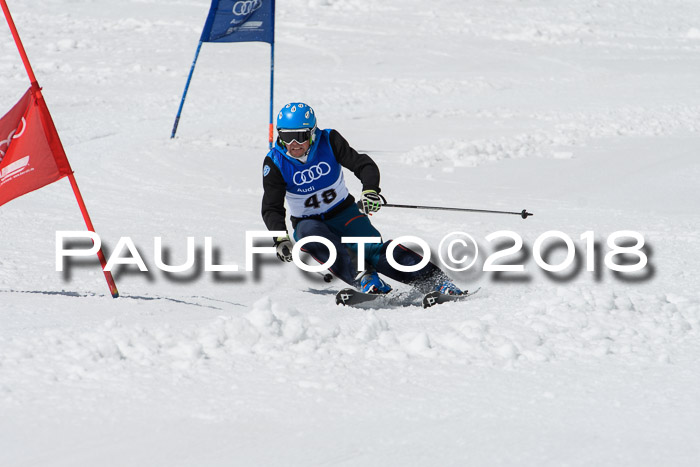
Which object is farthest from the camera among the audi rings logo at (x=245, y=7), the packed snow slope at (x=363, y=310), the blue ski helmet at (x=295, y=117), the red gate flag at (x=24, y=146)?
the audi rings logo at (x=245, y=7)

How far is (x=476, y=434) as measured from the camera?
10.1 ft

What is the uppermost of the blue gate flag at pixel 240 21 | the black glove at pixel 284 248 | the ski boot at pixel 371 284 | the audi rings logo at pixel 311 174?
the blue gate flag at pixel 240 21

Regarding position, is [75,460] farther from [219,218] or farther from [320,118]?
[320,118]

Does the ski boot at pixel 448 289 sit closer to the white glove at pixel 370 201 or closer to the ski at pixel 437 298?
the ski at pixel 437 298

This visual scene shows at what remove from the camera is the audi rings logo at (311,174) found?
19.1ft

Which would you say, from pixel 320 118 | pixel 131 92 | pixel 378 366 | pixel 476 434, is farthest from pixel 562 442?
pixel 131 92

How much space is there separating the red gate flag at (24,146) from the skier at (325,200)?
1.53 m

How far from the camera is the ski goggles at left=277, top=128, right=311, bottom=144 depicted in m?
5.66

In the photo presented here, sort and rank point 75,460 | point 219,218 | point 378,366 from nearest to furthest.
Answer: point 75,460, point 378,366, point 219,218

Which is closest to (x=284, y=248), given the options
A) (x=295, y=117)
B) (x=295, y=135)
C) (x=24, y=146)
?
(x=295, y=135)

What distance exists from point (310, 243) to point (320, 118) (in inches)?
408

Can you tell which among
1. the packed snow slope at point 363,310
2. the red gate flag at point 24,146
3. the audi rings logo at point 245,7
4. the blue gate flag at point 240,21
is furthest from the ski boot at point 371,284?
the audi rings logo at point 245,7

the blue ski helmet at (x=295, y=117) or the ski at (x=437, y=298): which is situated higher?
the blue ski helmet at (x=295, y=117)

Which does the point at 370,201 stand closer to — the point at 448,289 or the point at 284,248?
the point at 284,248
